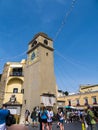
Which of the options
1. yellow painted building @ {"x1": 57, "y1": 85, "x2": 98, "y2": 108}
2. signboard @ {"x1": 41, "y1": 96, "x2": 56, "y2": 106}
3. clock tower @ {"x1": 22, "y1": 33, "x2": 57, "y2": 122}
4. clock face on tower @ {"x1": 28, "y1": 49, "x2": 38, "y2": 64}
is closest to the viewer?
signboard @ {"x1": 41, "y1": 96, "x2": 56, "y2": 106}

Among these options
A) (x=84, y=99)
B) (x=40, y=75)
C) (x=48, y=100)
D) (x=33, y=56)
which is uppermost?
(x=33, y=56)

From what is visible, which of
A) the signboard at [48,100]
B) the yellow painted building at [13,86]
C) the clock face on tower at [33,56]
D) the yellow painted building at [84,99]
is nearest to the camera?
the signboard at [48,100]

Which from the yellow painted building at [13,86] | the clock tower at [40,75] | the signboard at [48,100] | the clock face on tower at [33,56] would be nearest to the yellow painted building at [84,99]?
the signboard at [48,100]

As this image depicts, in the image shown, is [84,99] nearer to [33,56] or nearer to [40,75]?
[40,75]

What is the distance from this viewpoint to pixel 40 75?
27.2m

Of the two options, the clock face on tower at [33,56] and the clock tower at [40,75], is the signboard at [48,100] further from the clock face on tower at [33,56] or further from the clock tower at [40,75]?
the clock face on tower at [33,56]

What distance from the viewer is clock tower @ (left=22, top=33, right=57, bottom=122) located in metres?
26.4

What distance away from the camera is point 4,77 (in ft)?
115

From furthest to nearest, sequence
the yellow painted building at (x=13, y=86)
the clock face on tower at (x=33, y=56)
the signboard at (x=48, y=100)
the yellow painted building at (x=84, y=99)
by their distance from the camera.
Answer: the yellow painted building at (x=84, y=99) → the clock face on tower at (x=33, y=56) → the yellow painted building at (x=13, y=86) → the signboard at (x=48, y=100)

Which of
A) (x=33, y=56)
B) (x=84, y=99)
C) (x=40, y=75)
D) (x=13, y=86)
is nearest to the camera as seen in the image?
(x=40, y=75)

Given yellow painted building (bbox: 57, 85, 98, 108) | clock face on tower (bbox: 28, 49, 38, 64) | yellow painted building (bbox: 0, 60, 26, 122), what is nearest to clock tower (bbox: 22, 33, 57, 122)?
clock face on tower (bbox: 28, 49, 38, 64)

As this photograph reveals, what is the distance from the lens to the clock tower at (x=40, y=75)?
26.4 m

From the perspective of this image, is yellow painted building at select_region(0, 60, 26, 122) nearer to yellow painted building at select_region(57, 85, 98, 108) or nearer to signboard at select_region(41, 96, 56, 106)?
signboard at select_region(41, 96, 56, 106)

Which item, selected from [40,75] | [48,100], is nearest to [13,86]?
[40,75]
